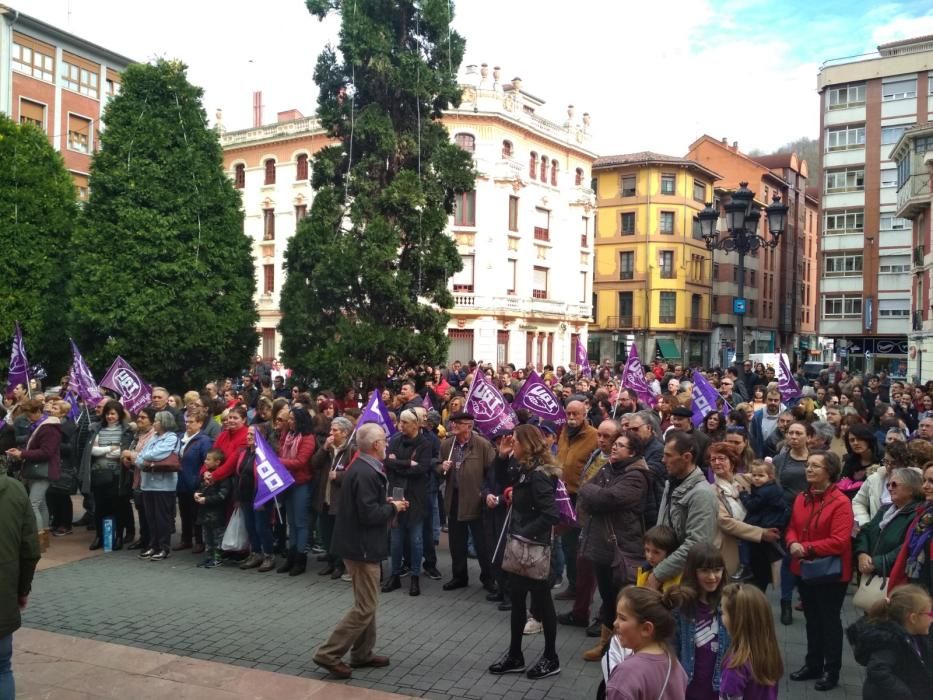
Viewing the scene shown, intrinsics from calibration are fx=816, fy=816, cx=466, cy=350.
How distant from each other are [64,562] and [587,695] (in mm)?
6783

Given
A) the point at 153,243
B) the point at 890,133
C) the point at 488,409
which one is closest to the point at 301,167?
the point at 153,243

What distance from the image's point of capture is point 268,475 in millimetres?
8898

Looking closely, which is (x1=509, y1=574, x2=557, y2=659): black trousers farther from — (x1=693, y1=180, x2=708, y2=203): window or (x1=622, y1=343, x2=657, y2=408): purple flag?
(x1=693, y1=180, x2=708, y2=203): window

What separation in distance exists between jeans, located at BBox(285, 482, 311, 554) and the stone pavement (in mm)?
384

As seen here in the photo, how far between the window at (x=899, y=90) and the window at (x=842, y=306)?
12.5m

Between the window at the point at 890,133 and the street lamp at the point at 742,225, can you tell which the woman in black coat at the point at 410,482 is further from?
the window at the point at 890,133

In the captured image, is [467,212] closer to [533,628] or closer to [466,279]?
[466,279]

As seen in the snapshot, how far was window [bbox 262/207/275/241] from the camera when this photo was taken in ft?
161

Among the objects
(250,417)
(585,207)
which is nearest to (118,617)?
(250,417)

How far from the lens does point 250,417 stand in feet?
42.3

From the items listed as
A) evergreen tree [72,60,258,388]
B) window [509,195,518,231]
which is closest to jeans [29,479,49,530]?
evergreen tree [72,60,258,388]

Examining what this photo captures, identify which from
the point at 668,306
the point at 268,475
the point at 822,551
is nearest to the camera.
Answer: the point at 822,551

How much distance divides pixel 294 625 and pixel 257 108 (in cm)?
5024

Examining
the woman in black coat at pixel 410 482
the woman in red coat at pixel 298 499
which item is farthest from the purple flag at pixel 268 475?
the woman in black coat at pixel 410 482
